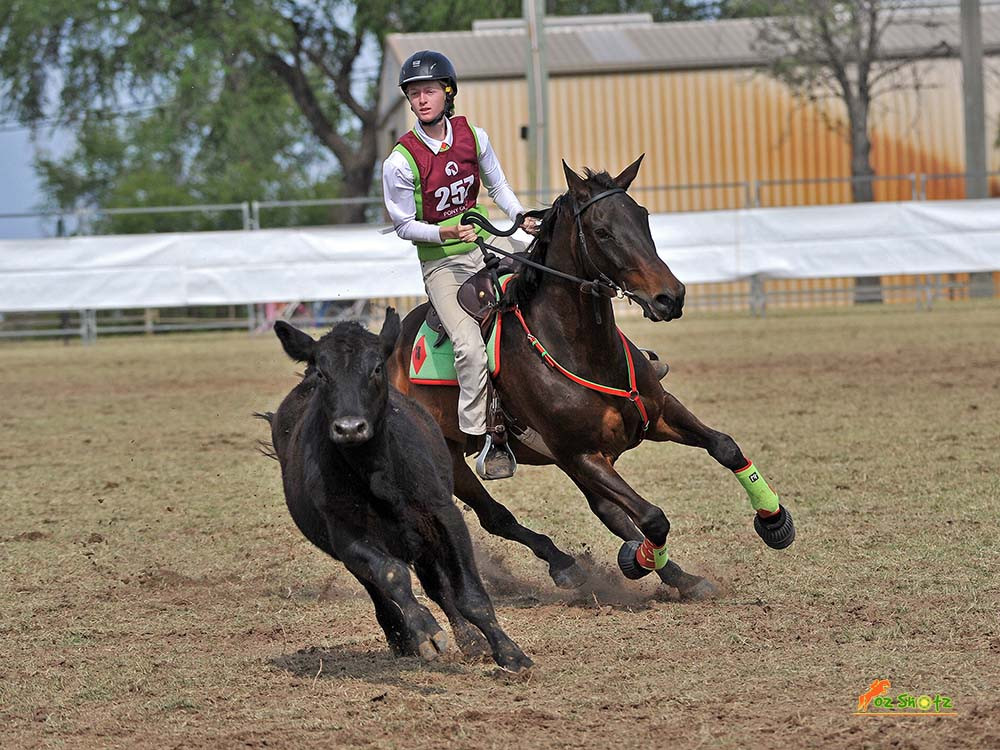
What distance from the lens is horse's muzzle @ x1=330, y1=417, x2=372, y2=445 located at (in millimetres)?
4898

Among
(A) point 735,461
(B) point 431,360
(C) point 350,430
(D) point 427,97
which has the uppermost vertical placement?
(D) point 427,97

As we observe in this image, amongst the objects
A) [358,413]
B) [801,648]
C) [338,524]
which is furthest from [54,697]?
[801,648]

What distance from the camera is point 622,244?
20.1 feet

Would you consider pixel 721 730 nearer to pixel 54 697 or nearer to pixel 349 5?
pixel 54 697

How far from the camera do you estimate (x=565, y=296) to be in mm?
6500

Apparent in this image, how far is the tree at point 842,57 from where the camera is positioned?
31781mm

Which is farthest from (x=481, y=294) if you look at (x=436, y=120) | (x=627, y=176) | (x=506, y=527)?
(x=506, y=527)

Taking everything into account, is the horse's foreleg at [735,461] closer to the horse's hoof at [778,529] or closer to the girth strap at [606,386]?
the horse's hoof at [778,529]

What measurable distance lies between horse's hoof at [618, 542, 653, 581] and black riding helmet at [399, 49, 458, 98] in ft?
7.54

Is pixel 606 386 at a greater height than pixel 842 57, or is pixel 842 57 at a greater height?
pixel 842 57

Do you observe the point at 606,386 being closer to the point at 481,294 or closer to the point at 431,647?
the point at 481,294

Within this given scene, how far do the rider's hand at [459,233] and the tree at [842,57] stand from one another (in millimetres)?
25299

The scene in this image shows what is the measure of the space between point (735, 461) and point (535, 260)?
1.34m

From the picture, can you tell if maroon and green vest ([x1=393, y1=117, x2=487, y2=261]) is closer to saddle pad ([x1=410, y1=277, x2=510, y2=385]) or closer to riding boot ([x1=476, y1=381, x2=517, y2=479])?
saddle pad ([x1=410, y1=277, x2=510, y2=385])
